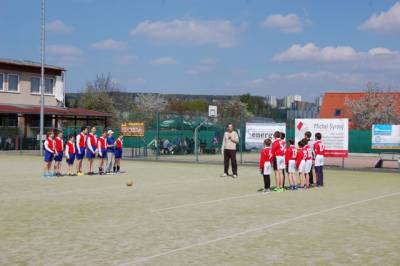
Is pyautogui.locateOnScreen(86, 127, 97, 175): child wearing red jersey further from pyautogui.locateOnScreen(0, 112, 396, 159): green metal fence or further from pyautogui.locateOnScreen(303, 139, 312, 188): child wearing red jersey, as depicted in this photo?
pyautogui.locateOnScreen(0, 112, 396, 159): green metal fence

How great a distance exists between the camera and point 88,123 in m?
58.0

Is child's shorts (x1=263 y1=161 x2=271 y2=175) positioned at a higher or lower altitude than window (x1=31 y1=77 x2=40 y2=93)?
lower

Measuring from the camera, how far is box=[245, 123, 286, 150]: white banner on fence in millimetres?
30188

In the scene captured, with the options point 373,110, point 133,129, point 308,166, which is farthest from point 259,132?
point 373,110

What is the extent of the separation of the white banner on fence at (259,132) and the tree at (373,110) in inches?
1726

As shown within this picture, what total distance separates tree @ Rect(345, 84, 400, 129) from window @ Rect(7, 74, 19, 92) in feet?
133

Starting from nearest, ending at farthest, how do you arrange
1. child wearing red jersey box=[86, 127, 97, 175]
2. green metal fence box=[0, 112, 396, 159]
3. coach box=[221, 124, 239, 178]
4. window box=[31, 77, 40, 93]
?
coach box=[221, 124, 239, 178], child wearing red jersey box=[86, 127, 97, 175], green metal fence box=[0, 112, 396, 159], window box=[31, 77, 40, 93]

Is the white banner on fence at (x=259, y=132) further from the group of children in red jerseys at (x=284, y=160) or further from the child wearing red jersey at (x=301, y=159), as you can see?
the child wearing red jersey at (x=301, y=159)

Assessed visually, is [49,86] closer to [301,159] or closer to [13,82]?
[13,82]

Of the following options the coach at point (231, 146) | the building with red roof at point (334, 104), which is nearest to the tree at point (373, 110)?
the building with red roof at point (334, 104)

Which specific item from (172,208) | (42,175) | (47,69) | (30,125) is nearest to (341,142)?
(42,175)

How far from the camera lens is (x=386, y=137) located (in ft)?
93.2

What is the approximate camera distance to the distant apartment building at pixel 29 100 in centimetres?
4986

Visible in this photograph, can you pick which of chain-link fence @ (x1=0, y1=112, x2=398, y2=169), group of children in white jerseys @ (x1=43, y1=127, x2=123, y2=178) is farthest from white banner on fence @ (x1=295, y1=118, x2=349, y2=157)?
group of children in white jerseys @ (x1=43, y1=127, x2=123, y2=178)
